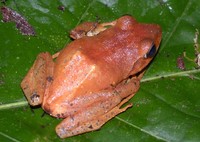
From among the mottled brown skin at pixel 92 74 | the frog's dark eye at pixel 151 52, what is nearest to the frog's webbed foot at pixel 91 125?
the mottled brown skin at pixel 92 74

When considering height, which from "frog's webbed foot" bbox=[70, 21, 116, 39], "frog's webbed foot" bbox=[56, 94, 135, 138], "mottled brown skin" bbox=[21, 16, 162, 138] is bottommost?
"frog's webbed foot" bbox=[56, 94, 135, 138]

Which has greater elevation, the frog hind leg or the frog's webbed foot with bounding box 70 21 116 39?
the frog's webbed foot with bounding box 70 21 116 39

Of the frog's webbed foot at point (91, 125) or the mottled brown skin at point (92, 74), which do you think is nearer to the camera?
the frog's webbed foot at point (91, 125)

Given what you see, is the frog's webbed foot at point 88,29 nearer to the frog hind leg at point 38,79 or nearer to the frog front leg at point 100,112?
the frog hind leg at point 38,79

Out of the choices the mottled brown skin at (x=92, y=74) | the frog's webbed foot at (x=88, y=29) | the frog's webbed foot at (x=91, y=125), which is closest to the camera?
the frog's webbed foot at (x=91, y=125)

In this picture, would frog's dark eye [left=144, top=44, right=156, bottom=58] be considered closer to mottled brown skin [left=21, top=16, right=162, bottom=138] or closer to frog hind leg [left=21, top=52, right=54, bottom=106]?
mottled brown skin [left=21, top=16, right=162, bottom=138]

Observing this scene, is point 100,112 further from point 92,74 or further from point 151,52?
point 151,52

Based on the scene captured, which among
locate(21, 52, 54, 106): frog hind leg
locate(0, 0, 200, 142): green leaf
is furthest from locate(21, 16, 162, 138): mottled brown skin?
locate(0, 0, 200, 142): green leaf
